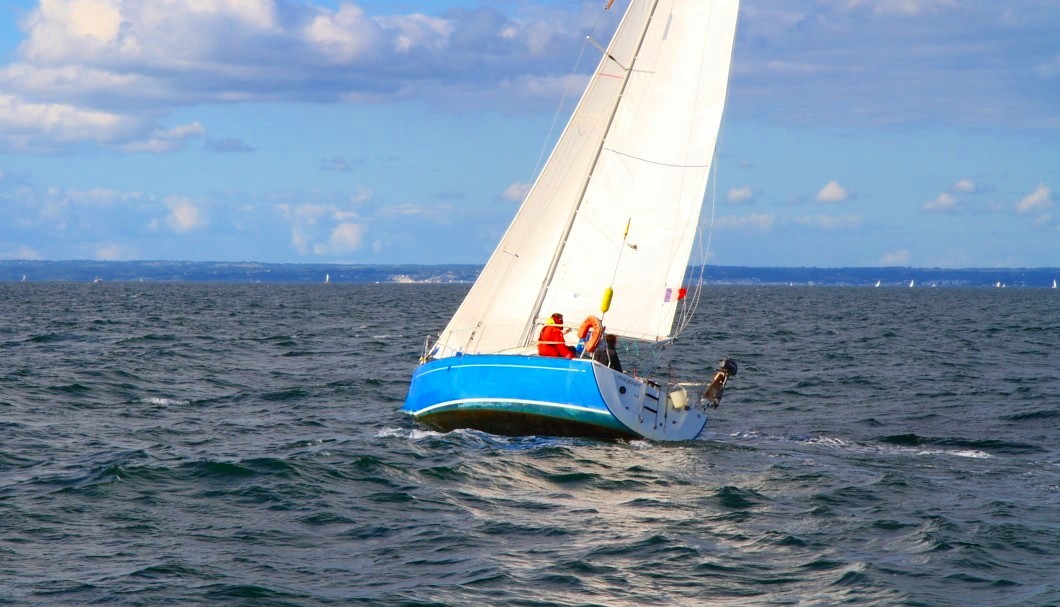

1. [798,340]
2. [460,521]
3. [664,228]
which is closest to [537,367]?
[664,228]

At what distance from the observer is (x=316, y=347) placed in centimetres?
4000

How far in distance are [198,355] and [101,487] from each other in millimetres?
21141

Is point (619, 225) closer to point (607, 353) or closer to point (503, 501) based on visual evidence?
point (607, 353)

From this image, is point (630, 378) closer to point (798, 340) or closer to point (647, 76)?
point (647, 76)

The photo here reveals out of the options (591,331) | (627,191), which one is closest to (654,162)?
(627,191)

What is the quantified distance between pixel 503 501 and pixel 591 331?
4532 millimetres

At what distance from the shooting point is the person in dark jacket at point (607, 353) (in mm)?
18500

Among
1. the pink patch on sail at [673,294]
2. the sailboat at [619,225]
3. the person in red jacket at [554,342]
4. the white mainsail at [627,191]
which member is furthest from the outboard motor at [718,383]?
the person in red jacket at [554,342]

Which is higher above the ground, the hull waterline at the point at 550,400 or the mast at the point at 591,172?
the mast at the point at 591,172

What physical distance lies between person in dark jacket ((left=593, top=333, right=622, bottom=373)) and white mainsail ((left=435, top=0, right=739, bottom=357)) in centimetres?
52

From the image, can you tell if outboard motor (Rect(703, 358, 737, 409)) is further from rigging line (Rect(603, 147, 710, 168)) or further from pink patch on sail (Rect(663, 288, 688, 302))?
rigging line (Rect(603, 147, 710, 168))

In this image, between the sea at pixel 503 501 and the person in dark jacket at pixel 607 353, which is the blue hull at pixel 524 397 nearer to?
the sea at pixel 503 501

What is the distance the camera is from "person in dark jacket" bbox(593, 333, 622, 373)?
18.5 meters

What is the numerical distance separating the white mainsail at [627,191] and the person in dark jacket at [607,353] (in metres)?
0.52
